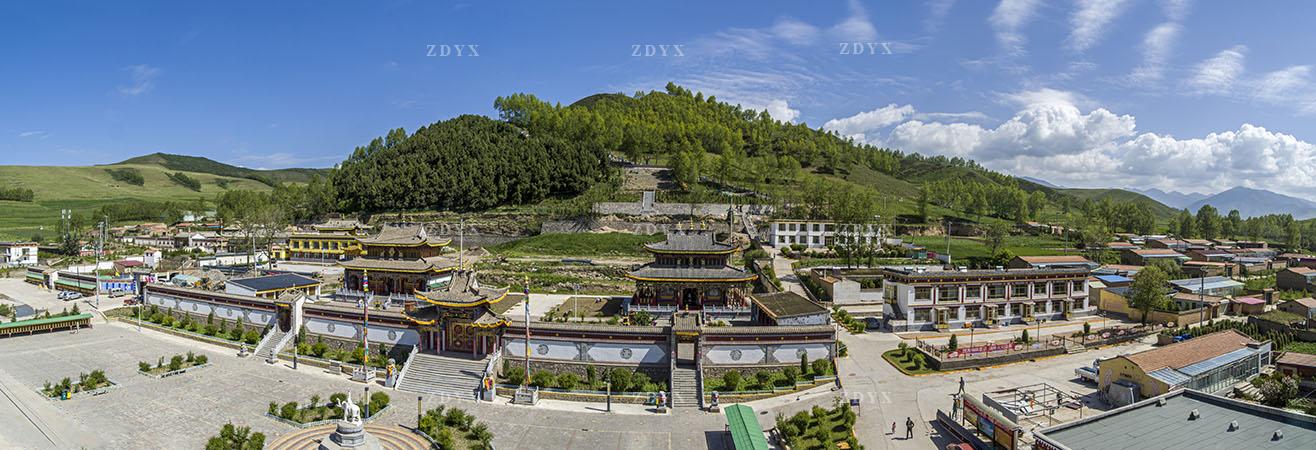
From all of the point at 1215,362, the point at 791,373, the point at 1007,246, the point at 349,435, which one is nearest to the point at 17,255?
the point at 349,435

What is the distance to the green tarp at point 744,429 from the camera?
63.0 feet

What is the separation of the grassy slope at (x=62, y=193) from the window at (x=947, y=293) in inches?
4862

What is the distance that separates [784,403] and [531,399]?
986cm

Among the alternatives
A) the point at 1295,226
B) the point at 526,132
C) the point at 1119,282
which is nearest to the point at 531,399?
the point at 1119,282

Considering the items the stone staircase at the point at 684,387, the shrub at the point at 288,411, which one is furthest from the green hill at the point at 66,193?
the stone staircase at the point at 684,387

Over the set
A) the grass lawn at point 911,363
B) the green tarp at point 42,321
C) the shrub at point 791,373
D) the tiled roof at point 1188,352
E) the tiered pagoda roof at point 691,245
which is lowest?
the grass lawn at point 911,363

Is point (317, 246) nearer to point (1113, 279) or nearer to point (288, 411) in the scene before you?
point (288, 411)

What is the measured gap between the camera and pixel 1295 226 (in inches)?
3374

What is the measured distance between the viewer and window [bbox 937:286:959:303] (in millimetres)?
38156

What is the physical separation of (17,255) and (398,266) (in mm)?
59344

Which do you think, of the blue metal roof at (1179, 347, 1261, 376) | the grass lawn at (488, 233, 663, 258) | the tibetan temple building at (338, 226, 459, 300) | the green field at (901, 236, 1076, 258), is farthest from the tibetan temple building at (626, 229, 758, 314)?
the green field at (901, 236, 1076, 258)

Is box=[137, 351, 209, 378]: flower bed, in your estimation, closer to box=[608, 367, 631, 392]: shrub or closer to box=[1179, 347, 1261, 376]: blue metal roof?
box=[608, 367, 631, 392]: shrub

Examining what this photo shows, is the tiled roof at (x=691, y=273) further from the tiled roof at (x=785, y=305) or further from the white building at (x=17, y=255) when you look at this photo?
the white building at (x=17, y=255)

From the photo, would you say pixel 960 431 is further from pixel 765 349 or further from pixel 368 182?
pixel 368 182
